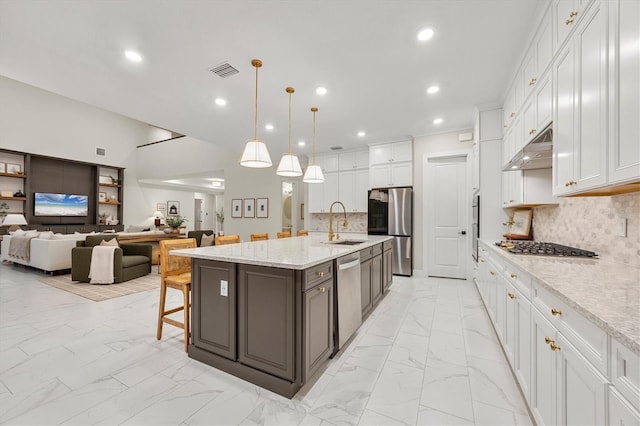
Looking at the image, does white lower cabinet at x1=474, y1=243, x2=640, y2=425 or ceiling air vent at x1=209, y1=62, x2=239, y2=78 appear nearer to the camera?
white lower cabinet at x1=474, y1=243, x2=640, y2=425

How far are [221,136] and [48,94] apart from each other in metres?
7.36

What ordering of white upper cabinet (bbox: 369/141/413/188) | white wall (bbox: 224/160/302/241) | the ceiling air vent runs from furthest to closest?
white wall (bbox: 224/160/302/241) < white upper cabinet (bbox: 369/141/413/188) < the ceiling air vent

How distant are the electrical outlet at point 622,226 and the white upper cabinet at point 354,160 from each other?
183 inches

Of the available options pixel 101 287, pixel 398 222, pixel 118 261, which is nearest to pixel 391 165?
pixel 398 222

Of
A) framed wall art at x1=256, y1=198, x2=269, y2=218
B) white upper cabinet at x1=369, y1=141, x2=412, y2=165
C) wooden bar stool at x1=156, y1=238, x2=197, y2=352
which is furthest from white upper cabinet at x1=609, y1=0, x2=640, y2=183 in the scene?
framed wall art at x1=256, y1=198, x2=269, y2=218

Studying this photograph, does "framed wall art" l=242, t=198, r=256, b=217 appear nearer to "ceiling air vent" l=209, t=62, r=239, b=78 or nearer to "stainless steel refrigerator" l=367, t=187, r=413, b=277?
"stainless steel refrigerator" l=367, t=187, r=413, b=277

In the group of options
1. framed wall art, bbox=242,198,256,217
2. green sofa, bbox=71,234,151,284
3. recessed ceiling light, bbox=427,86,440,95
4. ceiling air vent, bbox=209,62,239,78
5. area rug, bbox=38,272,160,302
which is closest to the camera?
ceiling air vent, bbox=209,62,239,78

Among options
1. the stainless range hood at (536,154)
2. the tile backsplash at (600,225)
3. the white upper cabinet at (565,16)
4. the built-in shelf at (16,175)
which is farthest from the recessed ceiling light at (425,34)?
the built-in shelf at (16,175)

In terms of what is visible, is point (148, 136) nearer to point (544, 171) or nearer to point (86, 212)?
point (86, 212)

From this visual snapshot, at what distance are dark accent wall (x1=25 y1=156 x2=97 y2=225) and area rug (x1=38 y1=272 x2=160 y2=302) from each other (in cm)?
458

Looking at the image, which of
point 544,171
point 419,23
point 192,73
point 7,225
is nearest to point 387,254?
point 544,171

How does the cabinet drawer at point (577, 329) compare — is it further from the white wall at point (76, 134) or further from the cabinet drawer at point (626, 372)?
the white wall at point (76, 134)

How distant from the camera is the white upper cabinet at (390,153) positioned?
A: 5441mm

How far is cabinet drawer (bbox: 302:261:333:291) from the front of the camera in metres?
1.80
